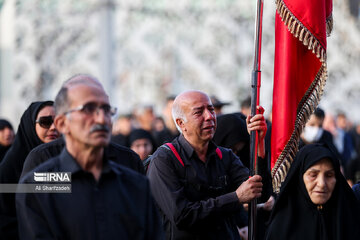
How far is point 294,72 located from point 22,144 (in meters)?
2.07

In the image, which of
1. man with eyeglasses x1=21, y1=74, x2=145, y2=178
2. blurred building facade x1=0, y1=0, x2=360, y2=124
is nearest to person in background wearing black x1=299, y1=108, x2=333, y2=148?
man with eyeglasses x1=21, y1=74, x2=145, y2=178

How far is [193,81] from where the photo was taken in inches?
883

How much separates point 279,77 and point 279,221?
1019mm

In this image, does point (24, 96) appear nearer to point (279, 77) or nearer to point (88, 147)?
point (279, 77)

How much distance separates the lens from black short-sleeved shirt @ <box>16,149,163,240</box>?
2863 mm

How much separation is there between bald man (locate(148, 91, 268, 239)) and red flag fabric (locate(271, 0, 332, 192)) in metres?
0.20

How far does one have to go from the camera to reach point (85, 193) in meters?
2.90

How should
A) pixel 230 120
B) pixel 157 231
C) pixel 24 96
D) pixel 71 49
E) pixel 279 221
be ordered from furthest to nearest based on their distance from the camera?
pixel 71 49 → pixel 24 96 → pixel 230 120 → pixel 279 221 → pixel 157 231

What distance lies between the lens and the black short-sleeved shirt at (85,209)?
2.86 metres

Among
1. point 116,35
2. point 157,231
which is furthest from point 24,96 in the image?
point 157,231

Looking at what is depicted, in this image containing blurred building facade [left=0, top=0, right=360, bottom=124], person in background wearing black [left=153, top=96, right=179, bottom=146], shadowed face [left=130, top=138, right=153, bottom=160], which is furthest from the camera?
blurred building facade [left=0, top=0, right=360, bottom=124]

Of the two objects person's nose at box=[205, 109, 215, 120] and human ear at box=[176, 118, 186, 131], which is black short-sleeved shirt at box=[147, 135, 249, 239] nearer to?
human ear at box=[176, 118, 186, 131]

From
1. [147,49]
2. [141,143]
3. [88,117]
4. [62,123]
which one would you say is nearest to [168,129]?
[141,143]

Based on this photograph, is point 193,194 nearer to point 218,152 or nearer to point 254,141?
point 218,152
